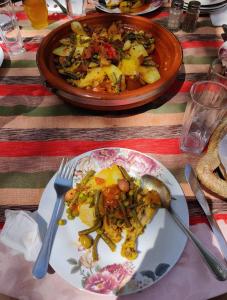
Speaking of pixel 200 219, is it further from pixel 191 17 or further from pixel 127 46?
pixel 191 17

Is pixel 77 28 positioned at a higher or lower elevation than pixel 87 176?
higher

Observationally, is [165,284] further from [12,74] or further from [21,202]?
[12,74]

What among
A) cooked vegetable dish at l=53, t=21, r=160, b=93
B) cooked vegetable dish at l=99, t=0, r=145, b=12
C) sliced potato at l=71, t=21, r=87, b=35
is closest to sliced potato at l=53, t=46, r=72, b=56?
cooked vegetable dish at l=53, t=21, r=160, b=93

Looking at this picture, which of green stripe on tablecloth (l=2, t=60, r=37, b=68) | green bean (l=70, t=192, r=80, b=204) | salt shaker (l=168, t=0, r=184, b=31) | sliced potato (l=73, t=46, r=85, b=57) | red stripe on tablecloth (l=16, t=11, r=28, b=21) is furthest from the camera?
red stripe on tablecloth (l=16, t=11, r=28, b=21)

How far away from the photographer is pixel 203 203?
75cm

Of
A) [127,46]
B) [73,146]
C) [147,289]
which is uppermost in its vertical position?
[127,46]

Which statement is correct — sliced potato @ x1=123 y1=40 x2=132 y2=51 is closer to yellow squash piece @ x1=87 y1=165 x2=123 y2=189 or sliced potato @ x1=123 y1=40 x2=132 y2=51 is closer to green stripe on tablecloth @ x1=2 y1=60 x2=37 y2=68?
green stripe on tablecloth @ x1=2 y1=60 x2=37 y2=68

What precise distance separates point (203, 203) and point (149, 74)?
490 millimetres

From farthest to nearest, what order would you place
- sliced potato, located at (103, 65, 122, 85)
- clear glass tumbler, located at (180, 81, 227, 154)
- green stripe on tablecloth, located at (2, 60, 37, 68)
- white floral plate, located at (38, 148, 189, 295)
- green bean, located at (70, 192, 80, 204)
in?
green stripe on tablecloth, located at (2, 60, 37, 68)
sliced potato, located at (103, 65, 122, 85)
clear glass tumbler, located at (180, 81, 227, 154)
green bean, located at (70, 192, 80, 204)
white floral plate, located at (38, 148, 189, 295)

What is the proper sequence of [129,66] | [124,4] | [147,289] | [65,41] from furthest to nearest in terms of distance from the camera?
[124,4] < [65,41] < [129,66] < [147,289]

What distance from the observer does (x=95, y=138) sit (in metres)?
0.95

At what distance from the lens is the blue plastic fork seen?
0.63 metres

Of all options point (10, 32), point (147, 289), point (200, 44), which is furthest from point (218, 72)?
point (10, 32)

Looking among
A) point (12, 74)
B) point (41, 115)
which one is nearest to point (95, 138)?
point (41, 115)
